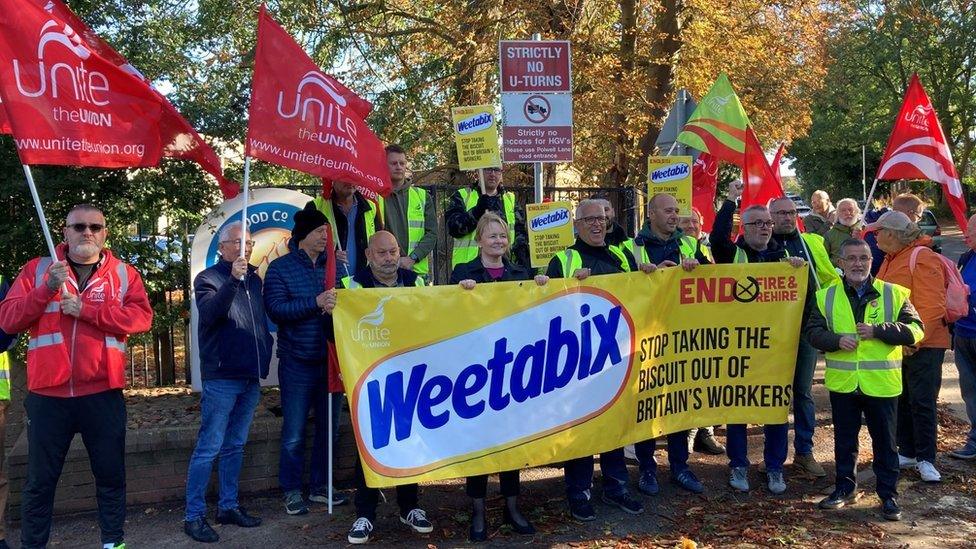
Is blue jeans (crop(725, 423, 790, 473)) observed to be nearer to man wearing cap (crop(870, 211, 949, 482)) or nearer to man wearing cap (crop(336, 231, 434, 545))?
man wearing cap (crop(870, 211, 949, 482))

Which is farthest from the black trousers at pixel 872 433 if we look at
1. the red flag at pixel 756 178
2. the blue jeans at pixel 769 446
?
the red flag at pixel 756 178

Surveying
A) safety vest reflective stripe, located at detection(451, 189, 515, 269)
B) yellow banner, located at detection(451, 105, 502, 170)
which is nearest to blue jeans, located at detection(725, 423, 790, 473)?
safety vest reflective stripe, located at detection(451, 189, 515, 269)

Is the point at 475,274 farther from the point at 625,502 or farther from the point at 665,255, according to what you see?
the point at 625,502

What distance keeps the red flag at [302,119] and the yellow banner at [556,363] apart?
103 centimetres

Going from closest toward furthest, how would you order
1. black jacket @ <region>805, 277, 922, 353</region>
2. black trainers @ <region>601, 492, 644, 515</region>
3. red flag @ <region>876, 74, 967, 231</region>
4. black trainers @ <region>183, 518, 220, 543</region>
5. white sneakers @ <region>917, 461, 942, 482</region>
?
black trainers @ <region>183, 518, 220, 543</region> → black jacket @ <region>805, 277, 922, 353</region> → black trainers @ <region>601, 492, 644, 515</region> → white sneakers @ <region>917, 461, 942, 482</region> → red flag @ <region>876, 74, 967, 231</region>

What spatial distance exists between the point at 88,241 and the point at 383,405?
2017 millimetres

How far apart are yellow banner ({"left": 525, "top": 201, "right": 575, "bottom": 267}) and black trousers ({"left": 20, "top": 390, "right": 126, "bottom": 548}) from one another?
353 centimetres

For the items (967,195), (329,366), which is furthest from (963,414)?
(967,195)

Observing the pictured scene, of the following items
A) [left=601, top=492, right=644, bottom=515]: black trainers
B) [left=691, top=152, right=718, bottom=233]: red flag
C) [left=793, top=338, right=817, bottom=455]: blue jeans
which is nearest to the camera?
[left=601, top=492, right=644, bottom=515]: black trainers

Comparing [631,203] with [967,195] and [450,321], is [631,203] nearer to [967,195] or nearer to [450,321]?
[450,321]

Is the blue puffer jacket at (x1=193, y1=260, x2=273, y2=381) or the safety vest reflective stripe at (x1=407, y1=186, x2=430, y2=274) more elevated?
the safety vest reflective stripe at (x1=407, y1=186, x2=430, y2=274)

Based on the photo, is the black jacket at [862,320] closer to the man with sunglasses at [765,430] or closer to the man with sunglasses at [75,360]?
the man with sunglasses at [765,430]

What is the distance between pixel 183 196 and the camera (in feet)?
25.7

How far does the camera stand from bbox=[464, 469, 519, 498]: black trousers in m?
5.61
